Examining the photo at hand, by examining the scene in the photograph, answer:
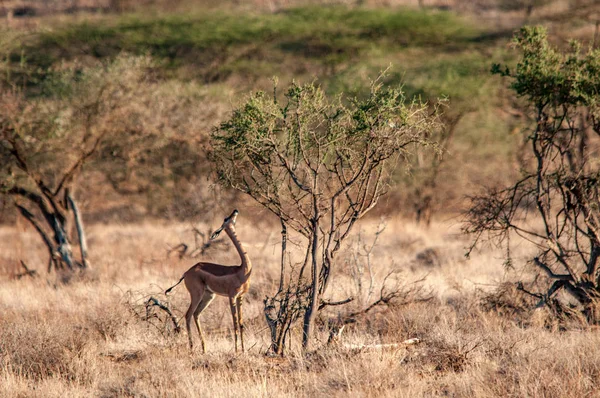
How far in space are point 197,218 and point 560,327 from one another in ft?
33.8

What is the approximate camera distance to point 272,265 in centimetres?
1401

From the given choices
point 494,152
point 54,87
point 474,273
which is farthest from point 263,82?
point 474,273

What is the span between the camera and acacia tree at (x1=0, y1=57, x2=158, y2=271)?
13727 mm

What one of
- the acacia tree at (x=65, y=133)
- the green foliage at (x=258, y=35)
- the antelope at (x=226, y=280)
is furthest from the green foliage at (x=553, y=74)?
the green foliage at (x=258, y=35)

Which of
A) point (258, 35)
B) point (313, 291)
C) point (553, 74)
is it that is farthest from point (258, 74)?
point (313, 291)

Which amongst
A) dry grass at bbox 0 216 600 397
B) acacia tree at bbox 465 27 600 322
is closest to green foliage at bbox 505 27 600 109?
acacia tree at bbox 465 27 600 322

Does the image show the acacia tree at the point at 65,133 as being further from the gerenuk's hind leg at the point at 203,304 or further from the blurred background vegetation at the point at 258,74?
the gerenuk's hind leg at the point at 203,304

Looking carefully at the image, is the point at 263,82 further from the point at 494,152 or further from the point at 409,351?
the point at 409,351

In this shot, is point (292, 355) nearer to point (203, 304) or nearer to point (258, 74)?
point (203, 304)

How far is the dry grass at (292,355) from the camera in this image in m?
6.23

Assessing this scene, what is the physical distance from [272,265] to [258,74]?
16.6 meters

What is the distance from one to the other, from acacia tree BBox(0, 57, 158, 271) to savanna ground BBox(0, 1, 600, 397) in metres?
0.77

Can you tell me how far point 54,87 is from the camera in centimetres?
1464

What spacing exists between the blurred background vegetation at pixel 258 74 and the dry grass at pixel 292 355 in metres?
6.20
